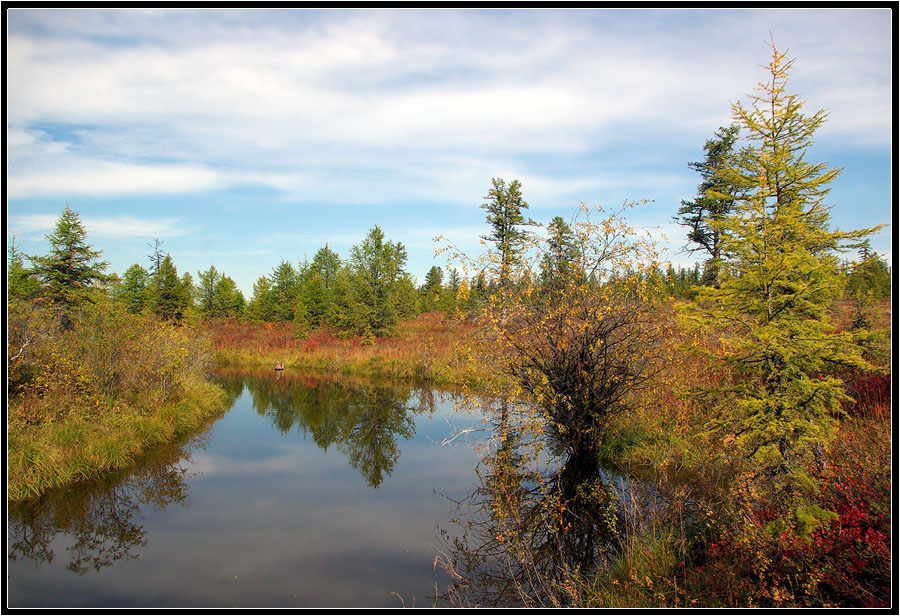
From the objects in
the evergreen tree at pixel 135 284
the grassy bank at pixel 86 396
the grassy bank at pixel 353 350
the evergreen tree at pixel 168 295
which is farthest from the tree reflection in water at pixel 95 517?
the evergreen tree at pixel 135 284

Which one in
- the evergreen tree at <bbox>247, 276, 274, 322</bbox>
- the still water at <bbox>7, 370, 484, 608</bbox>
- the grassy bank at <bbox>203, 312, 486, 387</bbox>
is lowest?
the still water at <bbox>7, 370, 484, 608</bbox>

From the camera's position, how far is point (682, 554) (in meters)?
5.87

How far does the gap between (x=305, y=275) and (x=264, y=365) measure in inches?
878

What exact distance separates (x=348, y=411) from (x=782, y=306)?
14.8m

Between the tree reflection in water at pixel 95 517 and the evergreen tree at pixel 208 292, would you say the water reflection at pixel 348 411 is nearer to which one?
the tree reflection in water at pixel 95 517

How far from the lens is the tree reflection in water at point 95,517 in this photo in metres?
7.25

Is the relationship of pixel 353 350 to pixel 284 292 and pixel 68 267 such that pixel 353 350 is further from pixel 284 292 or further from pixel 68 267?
pixel 284 292

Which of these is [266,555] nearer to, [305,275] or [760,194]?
[760,194]

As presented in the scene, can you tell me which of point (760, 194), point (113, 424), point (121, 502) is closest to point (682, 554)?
point (760, 194)

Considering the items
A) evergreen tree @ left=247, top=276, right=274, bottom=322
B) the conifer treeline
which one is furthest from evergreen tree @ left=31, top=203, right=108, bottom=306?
evergreen tree @ left=247, top=276, right=274, bottom=322

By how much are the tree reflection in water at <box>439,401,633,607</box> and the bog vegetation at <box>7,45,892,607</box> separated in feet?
0.16

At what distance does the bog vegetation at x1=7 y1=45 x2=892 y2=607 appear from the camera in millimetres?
5117

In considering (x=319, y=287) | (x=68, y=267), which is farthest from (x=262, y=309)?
(x=68, y=267)

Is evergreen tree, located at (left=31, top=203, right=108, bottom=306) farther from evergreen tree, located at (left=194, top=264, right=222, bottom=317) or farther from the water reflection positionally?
evergreen tree, located at (left=194, top=264, right=222, bottom=317)
